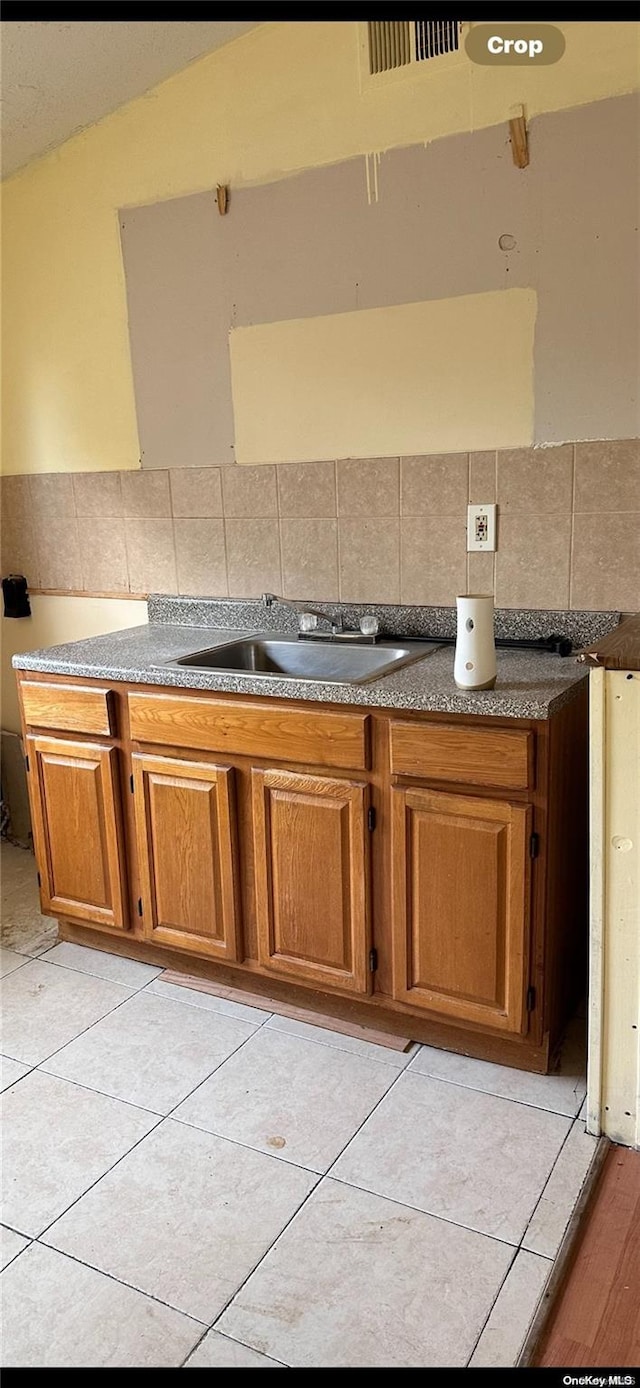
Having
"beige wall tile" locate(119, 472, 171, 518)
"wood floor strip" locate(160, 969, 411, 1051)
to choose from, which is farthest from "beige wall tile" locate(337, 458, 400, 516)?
"wood floor strip" locate(160, 969, 411, 1051)

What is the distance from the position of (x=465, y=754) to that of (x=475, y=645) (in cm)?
23

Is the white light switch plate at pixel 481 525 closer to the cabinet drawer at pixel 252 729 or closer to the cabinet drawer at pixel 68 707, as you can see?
the cabinet drawer at pixel 252 729

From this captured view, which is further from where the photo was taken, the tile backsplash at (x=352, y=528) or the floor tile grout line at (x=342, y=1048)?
the tile backsplash at (x=352, y=528)

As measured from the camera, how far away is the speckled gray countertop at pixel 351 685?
192cm

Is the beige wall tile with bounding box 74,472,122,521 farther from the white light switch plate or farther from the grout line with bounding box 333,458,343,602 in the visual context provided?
the white light switch plate

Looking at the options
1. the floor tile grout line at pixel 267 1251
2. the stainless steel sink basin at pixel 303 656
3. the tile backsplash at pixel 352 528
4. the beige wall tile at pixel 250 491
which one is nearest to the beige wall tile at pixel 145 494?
the tile backsplash at pixel 352 528

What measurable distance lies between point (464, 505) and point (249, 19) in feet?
4.45

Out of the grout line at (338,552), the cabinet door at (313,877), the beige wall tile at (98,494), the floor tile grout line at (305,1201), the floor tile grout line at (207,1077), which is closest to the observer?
the floor tile grout line at (305,1201)

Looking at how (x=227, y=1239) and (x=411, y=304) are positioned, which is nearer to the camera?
→ (x=227, y=1239)

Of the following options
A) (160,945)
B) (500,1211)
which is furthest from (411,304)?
(500,1211)

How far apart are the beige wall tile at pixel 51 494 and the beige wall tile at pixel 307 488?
89 cm

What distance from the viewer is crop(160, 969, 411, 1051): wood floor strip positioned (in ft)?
7.26

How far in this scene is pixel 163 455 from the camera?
9.57 feet

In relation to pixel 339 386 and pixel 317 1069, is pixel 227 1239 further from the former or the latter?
pixel 339 386
